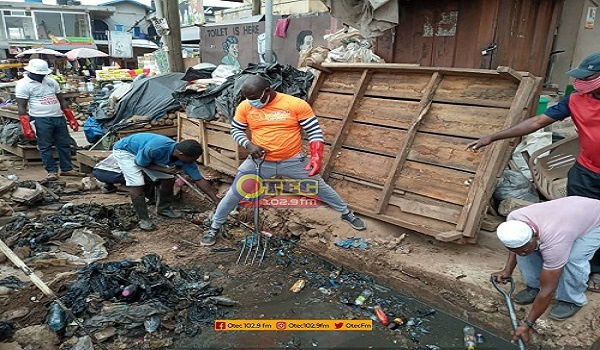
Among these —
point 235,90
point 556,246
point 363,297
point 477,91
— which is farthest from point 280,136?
point 556,246

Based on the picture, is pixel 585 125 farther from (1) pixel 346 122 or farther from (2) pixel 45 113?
(2) pixel 45 113

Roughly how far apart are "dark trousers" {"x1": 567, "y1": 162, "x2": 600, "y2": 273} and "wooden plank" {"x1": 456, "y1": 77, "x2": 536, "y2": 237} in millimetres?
672

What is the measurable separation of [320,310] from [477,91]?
2.83 m

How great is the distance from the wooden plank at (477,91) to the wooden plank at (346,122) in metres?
0.97

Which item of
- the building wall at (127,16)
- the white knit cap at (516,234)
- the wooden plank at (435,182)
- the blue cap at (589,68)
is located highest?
the building wall at (127,16)

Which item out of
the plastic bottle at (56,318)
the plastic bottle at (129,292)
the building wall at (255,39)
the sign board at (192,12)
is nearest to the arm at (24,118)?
the plastic bottle at (56,318)

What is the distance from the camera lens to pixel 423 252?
3977mm

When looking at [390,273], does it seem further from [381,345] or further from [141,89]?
[141,89]

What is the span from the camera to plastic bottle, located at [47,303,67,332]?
3.01 metres

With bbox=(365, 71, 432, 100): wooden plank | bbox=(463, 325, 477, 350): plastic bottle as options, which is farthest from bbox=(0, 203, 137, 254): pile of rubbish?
bbox=(463, 325, 477, 350): plastic bottle

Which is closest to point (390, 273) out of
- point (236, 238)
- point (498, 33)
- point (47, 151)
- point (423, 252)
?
point (423, 252)

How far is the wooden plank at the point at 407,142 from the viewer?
175 inches

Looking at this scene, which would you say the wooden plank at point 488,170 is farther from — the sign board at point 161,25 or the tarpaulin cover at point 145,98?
the sign board at point 161,25

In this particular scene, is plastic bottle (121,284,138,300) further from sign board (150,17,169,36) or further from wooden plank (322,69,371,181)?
sign board (150,17,169,36)
